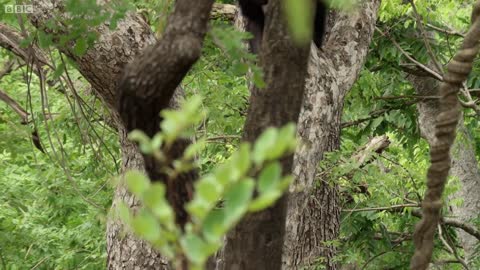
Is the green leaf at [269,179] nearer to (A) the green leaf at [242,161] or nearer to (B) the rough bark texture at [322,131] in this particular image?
(A) the green leaf at [242,161]

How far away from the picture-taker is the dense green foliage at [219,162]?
22.1 ft

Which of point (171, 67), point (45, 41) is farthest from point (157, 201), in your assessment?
point (45, 41)

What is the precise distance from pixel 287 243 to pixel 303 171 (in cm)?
65

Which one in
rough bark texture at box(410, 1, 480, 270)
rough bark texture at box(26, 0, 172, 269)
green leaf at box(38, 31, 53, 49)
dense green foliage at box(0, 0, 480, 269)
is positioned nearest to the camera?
rough bark texture at box(410, 1, 480, 270)

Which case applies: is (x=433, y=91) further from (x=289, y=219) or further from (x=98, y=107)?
(x=289, y=219)

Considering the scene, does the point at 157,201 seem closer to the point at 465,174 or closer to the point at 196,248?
the point at 196,248

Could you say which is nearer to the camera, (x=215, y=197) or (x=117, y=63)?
(x=215, y=197)

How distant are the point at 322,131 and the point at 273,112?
1.97m

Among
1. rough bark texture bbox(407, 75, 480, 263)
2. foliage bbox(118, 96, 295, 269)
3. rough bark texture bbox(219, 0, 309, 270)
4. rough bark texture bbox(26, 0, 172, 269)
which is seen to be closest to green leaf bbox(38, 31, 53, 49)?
rough bark texture bbox(26, 0, 172, 269)

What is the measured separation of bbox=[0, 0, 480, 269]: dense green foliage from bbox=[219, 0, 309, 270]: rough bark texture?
2587mm

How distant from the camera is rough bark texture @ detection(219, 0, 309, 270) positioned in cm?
300

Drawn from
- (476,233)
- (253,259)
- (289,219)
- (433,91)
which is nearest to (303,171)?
(289,219)

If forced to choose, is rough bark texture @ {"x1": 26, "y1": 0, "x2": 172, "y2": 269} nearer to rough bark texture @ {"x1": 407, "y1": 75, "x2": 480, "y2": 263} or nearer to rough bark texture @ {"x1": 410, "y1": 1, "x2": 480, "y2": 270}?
rough bark texture @ {"x1": 410, "y1": 1, "x2": 480, "y2": 270}

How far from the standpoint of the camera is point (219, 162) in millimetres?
6324
